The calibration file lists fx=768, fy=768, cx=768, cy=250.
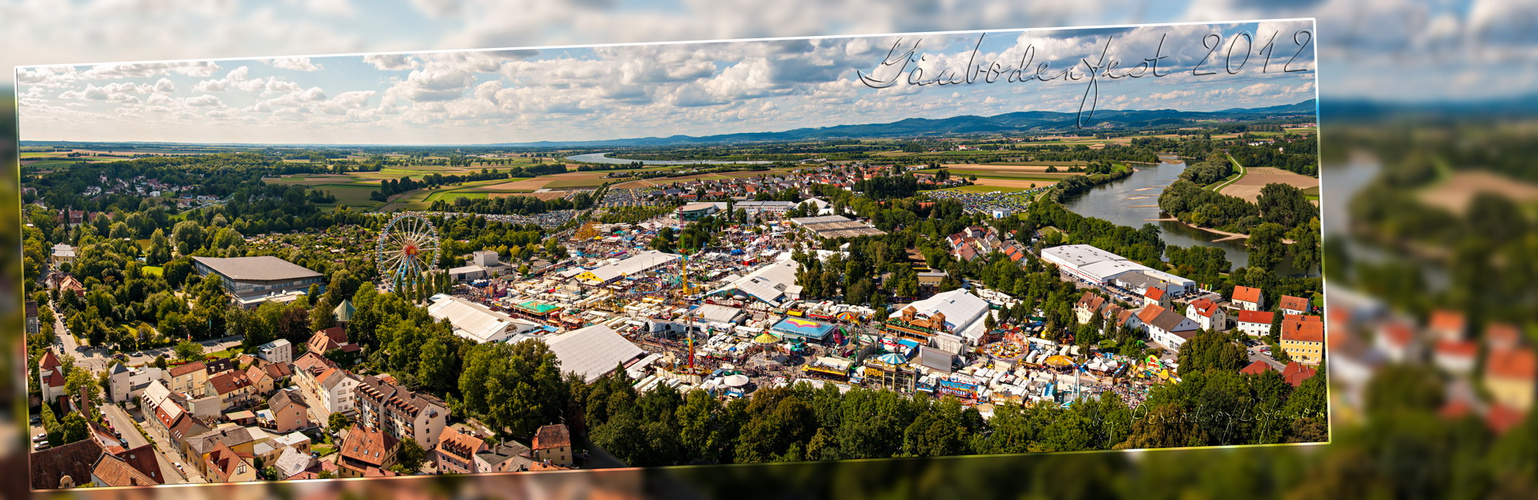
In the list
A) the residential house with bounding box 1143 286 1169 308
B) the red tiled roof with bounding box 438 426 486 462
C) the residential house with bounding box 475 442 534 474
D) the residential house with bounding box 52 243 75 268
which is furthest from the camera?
the residential house with bounding box 1143 286 1169 308

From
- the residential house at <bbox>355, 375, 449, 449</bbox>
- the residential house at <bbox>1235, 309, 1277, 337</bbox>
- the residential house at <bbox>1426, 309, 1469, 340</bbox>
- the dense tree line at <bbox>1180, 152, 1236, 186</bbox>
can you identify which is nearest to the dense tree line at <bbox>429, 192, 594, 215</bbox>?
the residential house at <bbox>355, 375, 449, 449</bbox>

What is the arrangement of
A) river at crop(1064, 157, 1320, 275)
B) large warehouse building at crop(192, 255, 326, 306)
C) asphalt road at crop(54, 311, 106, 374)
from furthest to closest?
large warehouse building at crop(192, 255, 326, 306) → river at crop(1064, 157, 1320, 275) → asphalt road at crop(54, 311, 106, 374)

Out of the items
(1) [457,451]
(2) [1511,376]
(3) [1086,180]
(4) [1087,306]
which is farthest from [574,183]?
(2) [1511,376]

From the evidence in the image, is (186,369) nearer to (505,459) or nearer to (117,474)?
(117,474)

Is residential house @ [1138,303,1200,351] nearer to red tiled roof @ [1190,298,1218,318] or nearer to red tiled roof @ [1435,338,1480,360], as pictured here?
red tiled roof @ [1190,298,1218,318]

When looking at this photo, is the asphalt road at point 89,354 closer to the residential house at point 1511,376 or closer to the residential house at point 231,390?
the residential house at point 231,390

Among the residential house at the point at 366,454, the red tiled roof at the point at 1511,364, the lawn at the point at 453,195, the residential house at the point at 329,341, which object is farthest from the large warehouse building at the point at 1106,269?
the residential house at the point at 329,341
